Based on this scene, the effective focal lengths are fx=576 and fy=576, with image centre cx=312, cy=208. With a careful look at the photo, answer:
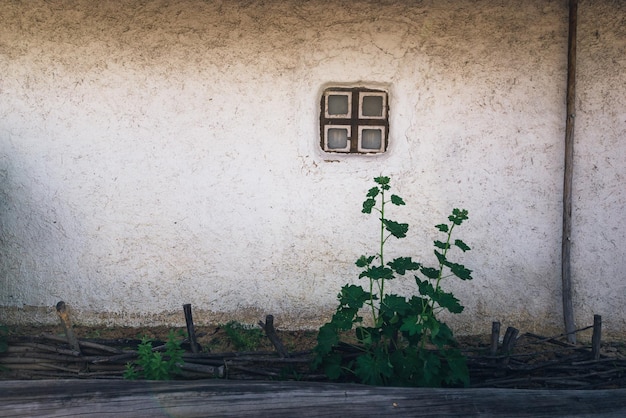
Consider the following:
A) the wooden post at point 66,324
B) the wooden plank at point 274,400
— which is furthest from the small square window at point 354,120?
the wooden plank at point 274,400

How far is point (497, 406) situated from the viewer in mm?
2043

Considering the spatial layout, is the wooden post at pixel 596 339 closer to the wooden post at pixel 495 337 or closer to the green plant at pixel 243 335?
the wooden post at pixel 495 337

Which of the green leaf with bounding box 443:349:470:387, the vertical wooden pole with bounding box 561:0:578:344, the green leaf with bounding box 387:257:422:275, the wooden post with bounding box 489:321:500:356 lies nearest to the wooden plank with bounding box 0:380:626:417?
the green leaf with bounding box 443:349:470:387

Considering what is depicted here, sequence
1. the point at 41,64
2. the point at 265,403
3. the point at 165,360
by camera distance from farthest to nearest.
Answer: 1. the point at 41,64
2. the point at 165,360
3. the point at 265,403

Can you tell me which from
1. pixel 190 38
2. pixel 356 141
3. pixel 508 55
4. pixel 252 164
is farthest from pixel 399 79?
pixel 190 38

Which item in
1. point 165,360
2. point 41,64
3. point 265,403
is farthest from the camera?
point 41,64

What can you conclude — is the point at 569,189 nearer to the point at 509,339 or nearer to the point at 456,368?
the point at 509,339

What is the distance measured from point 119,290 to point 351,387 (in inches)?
80.9

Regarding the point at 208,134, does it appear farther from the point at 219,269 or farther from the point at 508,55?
the point at 508,55

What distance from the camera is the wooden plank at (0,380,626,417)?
6.46ft

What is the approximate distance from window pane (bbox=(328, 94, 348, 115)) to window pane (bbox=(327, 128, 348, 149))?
116 millimetres

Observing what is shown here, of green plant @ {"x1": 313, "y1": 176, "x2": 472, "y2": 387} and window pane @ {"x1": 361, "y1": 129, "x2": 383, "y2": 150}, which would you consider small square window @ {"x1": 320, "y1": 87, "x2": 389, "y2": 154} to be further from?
green plant @ {"x1": 313, "y1": 176, "x2": 472, "y2": 387}

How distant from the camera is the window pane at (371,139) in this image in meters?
3.69

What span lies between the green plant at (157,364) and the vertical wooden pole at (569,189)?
232 centimetres
